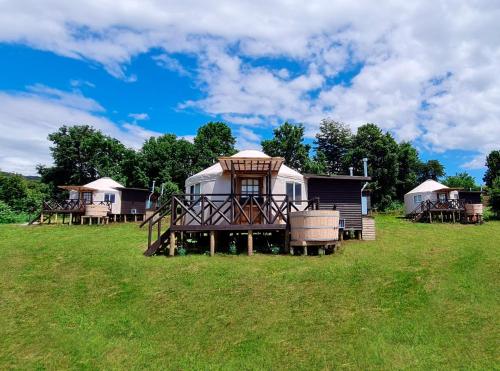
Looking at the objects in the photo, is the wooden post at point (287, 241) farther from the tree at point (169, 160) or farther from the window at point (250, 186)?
the tree at point (169, 160)

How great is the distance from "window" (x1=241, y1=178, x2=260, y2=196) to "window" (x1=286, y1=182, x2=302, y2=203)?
1.51 metres

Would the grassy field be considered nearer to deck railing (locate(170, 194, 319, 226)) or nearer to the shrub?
deck railing (locate(170, 194, 319, 226))

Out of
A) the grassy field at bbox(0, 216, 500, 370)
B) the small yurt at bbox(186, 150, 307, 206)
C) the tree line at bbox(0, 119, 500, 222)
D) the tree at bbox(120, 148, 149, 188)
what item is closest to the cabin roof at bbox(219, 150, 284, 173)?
the small yurt at bbox(186, 150, 307, 206)

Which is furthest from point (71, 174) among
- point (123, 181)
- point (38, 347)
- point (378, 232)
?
point (38, 347)

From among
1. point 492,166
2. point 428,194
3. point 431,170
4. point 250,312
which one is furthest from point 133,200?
point 492,166

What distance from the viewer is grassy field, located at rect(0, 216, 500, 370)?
684 cm

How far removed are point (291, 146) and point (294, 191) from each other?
27.4 m

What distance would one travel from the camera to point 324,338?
7359 mm

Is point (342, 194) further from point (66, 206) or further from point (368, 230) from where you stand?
point (66, 206)

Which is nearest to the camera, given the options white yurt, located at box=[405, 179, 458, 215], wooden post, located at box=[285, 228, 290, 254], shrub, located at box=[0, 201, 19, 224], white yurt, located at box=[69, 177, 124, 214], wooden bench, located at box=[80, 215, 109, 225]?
wooden post, located at box=[285, 228, 290, 254]

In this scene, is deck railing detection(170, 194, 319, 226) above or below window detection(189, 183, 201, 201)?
below

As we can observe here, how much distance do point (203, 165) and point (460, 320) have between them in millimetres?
37698

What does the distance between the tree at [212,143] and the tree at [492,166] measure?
3939cm

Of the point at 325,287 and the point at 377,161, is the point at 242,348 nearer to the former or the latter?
the point at 325,287
